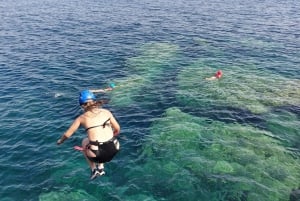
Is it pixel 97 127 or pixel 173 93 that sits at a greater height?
pixel 97 127

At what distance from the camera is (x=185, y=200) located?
62.3ft

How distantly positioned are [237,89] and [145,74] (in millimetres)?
10050

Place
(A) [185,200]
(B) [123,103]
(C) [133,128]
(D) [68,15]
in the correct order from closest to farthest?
(A) [185,200] → (C) [133,128] → (B) [123,103] → (D) [68,15]

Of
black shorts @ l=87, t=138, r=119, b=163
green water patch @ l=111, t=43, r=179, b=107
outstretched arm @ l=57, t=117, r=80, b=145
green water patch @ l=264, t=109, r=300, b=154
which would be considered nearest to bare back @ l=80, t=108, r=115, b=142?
black shorts @ l=87, t=138, r=119, b=163

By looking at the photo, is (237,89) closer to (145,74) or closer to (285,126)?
(285,126)

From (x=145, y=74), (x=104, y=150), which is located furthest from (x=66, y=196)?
(x=145, y=74)

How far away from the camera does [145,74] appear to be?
120 feet

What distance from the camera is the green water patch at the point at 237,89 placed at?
3002cm

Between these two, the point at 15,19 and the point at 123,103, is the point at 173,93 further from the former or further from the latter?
the point at 15,19

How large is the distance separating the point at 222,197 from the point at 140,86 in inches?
666

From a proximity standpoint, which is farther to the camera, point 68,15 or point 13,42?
point 68,15

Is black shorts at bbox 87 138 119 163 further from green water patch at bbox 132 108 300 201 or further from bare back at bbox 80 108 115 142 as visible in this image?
green water patch at bbox 132 108 300 201

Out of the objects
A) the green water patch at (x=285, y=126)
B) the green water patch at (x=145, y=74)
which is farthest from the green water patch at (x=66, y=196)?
the green water patch at (x=285, y=126)

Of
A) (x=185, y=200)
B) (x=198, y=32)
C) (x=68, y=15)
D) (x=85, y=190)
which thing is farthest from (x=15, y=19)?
(x=185, y=200)
